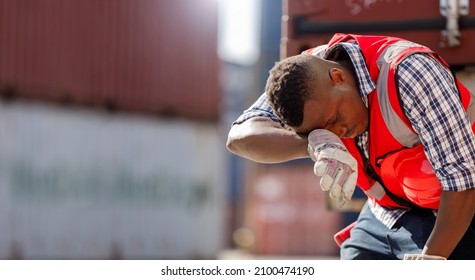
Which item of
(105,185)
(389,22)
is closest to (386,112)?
(389,22)

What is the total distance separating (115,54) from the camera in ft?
57.4

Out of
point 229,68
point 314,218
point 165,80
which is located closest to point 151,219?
point 165,80

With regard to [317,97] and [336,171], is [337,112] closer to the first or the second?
[317,97]

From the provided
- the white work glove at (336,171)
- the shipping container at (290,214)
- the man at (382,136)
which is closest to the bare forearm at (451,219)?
the man at (382,136)

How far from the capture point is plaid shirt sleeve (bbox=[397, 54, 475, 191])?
296cm

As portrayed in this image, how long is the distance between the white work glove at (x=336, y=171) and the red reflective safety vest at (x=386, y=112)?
0.23m

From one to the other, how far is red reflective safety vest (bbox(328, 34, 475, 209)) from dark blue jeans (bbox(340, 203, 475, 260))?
7 cm

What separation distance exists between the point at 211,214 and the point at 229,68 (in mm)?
20685

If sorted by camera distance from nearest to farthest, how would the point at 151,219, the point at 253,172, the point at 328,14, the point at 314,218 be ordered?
1. the point at 328,14
2. the point at 151,219
3. the point at 314,218
4. the point at 253,172

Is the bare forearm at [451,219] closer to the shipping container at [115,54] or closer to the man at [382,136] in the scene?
the man at [382,136]

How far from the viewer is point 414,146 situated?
10.5ft

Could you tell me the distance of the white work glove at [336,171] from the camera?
292 cm
